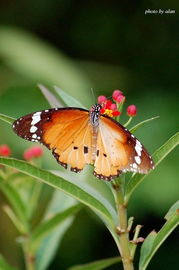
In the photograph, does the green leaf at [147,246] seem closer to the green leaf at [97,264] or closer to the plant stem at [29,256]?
the green leaf at [97,264]

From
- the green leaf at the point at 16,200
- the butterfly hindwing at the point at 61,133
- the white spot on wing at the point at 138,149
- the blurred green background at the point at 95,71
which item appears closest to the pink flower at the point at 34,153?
the green leaf at the point at 16,200

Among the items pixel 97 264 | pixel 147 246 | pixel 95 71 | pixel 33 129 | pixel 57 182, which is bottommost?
pixel 97 264

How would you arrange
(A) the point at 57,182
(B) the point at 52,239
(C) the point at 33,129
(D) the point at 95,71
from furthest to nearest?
1. (D) the point at 95,71
2. (B) the point at 52,239
3. (C) the point at 33,129
4. (A) the point at 57,182

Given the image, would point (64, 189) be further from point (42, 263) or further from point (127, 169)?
point (42, 263)

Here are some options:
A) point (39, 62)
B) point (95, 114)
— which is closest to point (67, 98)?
point (95, 114)

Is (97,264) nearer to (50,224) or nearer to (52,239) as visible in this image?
(50,224)

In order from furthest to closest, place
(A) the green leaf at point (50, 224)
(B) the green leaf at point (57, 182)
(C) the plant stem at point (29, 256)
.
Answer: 1. (C) the plant stem at point (29, 256)
2. (A) the green leaf at point (50, 224)
3. (B) the green leaf at point (57, 182)

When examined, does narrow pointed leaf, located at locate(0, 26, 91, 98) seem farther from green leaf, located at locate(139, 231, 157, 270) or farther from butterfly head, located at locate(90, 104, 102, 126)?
green leaf, located at locate(139, 231, 157, 270)
